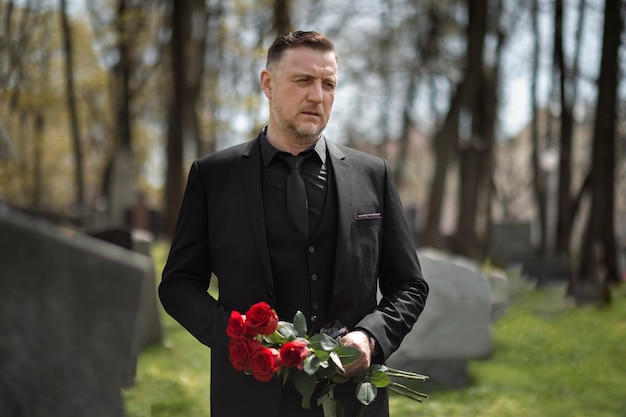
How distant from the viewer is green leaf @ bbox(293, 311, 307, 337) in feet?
7.98

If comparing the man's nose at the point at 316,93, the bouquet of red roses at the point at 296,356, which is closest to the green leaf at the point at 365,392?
the bouquet of red roses at the point at 296,356

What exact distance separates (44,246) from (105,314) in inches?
6.0

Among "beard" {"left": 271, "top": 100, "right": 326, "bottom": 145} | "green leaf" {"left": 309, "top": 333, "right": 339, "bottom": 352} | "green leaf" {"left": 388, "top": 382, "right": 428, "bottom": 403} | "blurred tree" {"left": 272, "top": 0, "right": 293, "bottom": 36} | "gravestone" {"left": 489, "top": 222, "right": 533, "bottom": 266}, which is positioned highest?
"beard" {"left": 271, "top": 100, "right": 326, "bottom": 145}

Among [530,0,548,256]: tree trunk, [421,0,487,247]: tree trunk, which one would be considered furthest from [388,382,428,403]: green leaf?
[530,0,548,256]: tree trunk

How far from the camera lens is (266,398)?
8.46 ft

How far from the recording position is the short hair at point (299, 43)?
2.61m

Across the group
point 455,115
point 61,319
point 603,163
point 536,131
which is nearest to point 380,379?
point 61,319

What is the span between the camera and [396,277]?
275 cm

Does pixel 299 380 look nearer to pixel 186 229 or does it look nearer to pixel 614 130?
pixel 186 229

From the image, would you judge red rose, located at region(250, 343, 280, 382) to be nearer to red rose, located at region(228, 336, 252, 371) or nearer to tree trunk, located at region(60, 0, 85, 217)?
red rose, located at region(228, 336, 252, 371)

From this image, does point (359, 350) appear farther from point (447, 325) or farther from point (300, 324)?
point (447, 325)

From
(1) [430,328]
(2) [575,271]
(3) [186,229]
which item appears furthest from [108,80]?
(3) [186,229]

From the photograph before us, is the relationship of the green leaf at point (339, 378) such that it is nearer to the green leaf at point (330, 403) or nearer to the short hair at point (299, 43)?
the green leaf at point (330, 403)

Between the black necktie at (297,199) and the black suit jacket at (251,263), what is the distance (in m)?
0.10
